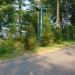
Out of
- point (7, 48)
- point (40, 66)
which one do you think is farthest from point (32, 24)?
point (40, 66)

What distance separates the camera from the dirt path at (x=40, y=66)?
11.6 metres

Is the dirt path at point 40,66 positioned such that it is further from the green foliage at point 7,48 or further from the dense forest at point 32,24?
the dense forest at point 32,24

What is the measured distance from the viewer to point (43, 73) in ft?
37.4

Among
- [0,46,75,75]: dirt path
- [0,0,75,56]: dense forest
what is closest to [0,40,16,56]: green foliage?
[0,0,75,56]: dense forest

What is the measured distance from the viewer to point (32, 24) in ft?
71.5

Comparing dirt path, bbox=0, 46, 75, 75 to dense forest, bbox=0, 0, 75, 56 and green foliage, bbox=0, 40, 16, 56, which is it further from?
dense forest, bbox=0, 0, 75, 56

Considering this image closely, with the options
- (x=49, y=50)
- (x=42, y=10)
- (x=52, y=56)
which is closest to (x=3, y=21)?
(x=42, y=10)

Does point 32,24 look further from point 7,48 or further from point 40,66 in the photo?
point 40,66

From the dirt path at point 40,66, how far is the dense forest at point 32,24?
3.11m

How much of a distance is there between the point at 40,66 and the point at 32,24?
8.83m

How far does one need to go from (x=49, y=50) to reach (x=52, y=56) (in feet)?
8.54

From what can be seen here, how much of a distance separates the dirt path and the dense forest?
3.11 meters

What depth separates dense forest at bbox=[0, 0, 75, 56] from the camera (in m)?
19.5

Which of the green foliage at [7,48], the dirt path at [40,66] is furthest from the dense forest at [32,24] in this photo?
the dirt path at [40,66]
